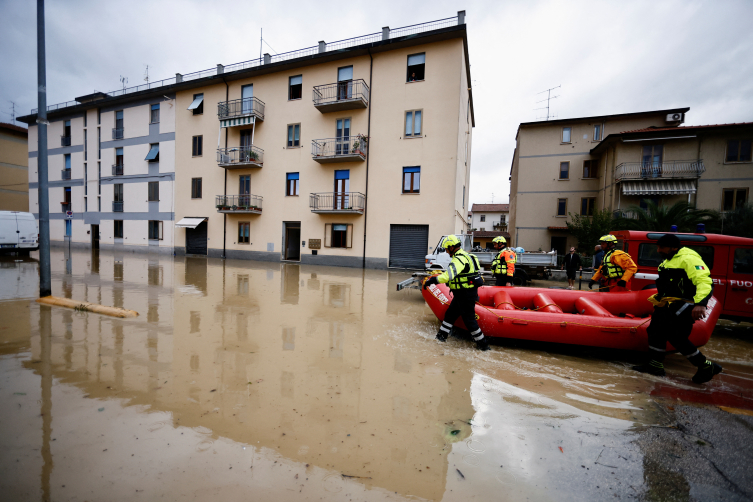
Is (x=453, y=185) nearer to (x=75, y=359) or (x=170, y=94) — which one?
(x=75, y=359)

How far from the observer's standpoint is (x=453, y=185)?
54.7 feet

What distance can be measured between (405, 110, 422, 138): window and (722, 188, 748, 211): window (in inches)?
802

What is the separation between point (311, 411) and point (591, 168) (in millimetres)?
28778

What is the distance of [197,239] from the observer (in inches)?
916

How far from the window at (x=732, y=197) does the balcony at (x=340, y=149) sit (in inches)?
916

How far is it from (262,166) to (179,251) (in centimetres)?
960

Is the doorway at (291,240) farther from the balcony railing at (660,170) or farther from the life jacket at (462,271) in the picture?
the balcony railing at (660,170)

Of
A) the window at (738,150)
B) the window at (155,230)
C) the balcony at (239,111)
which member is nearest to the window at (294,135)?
the balcony at (239,111)

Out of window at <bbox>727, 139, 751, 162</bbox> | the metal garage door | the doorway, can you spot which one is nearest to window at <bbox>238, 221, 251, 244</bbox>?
the doorway

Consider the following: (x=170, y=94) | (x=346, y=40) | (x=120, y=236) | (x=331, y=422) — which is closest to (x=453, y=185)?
(x=346, y=40)

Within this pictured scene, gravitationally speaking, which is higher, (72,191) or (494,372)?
(72,191)

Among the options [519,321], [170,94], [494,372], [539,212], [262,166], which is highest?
[170,94]

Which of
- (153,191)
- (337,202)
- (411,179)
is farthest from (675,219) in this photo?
(153,191)

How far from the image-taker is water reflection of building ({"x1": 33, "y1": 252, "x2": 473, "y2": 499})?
2600mm
